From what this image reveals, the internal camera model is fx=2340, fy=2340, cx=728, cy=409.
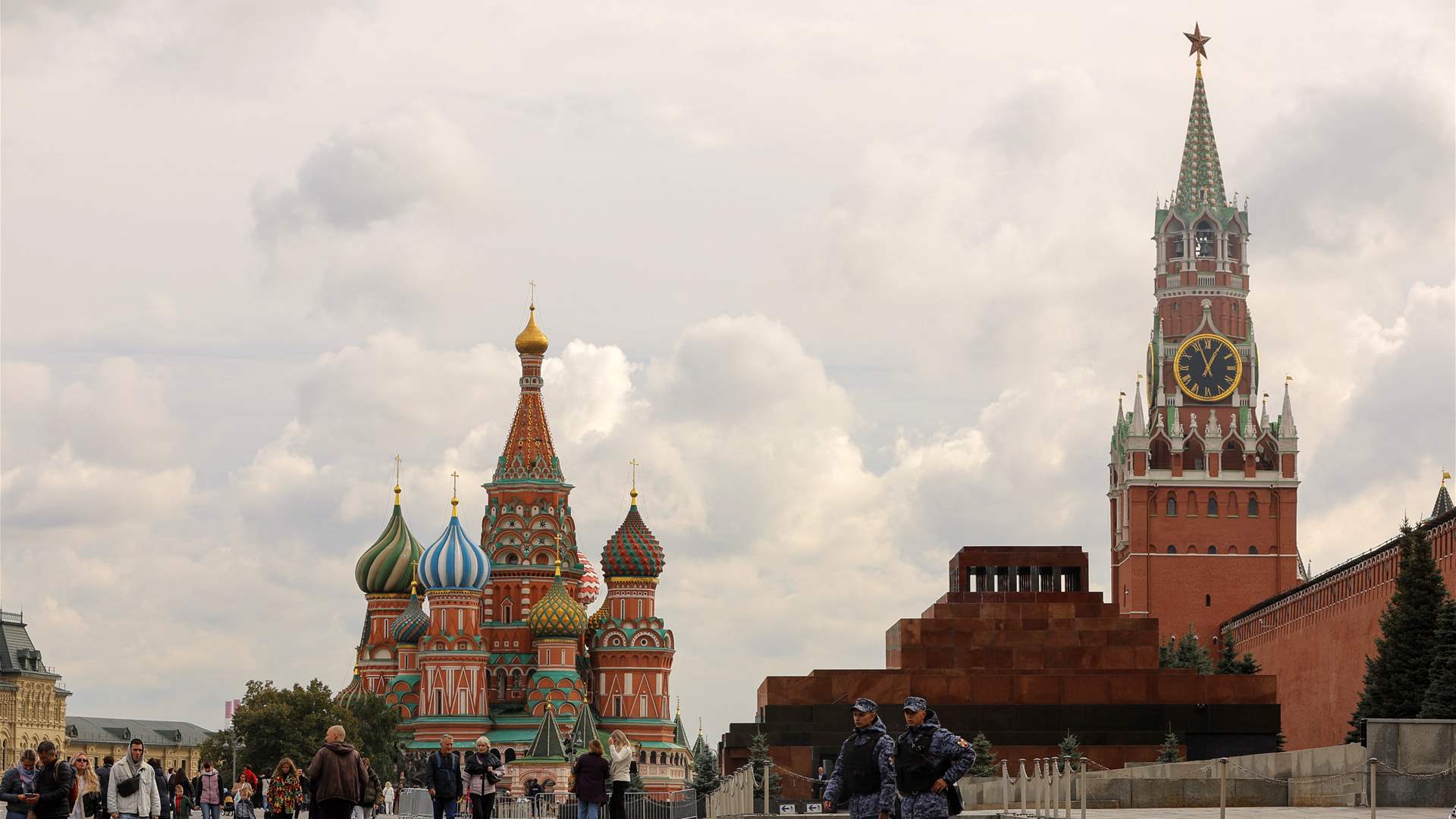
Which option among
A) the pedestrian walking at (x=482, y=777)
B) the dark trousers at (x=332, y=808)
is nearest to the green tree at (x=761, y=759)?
the pedestrian walking at (x=482, y=777)

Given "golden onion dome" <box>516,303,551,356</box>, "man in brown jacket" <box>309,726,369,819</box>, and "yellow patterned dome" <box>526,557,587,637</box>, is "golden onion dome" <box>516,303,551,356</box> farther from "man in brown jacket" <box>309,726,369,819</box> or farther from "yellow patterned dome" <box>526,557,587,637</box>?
"man in brown jacket" <box>309,726,369,819</box>

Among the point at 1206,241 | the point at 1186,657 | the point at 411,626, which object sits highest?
the point at 1206,241

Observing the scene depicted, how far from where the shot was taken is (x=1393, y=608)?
50.3 meters

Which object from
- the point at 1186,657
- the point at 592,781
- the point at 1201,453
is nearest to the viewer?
the point at 592,781

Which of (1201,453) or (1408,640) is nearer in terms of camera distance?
(1408,640)

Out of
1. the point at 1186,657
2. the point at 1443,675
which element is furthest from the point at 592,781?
the point at 1186,657

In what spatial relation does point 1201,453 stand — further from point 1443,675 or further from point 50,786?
point 50,786

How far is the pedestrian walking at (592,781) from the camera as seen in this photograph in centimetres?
2136

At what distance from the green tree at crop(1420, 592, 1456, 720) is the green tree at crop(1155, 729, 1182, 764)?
8.39 meters

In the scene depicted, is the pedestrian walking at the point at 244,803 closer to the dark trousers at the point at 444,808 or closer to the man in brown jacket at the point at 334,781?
the dark trousers at the point at 444,808

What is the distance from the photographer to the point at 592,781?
70.1 ft

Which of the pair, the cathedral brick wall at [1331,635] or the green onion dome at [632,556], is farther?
the green onion dome at [632,556]

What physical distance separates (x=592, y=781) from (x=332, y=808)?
355 cm

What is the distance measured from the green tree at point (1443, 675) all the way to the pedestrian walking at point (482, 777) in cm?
2421
